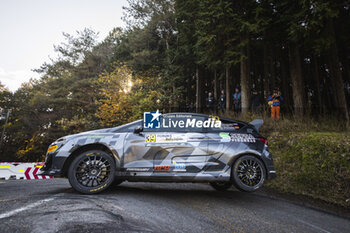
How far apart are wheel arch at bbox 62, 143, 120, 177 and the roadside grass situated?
4299 millimetres

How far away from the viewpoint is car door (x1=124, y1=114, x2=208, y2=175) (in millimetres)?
4059

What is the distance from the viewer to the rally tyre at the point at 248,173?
421cm

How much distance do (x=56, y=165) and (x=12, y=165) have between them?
4.41 meters

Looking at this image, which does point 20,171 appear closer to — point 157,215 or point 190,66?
point 157,215

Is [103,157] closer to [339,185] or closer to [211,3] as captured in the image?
[339,185]

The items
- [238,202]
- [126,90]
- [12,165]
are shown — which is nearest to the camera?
[238,202]

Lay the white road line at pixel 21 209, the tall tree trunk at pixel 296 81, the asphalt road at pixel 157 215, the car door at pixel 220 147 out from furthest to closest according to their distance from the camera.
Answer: the tall tree trunk at pixel 296 81 → the car door at pixel 220 147 → the white road line at pixel 21 209 → the asphalt road at pixel 157 215

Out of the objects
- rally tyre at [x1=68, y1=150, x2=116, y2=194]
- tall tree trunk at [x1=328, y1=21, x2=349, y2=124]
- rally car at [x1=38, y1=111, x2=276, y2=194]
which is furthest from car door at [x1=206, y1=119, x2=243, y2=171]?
tall tree trunk at [x1=328, y1=21, x2=349, y2=124]

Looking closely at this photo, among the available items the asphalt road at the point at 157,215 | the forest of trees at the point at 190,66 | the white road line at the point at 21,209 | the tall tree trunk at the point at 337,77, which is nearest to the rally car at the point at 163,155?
the asphalt road at the point at 157,215

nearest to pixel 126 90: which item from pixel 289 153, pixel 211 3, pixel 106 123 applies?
pixel 106 123

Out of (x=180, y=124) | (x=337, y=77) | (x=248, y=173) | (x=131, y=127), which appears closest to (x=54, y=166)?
(x=131, y=127)

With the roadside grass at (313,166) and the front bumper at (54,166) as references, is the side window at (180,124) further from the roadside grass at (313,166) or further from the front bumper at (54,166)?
the roadside grass at (313,166)

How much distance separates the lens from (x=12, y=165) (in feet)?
22.7

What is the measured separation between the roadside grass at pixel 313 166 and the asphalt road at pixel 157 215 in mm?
1080
